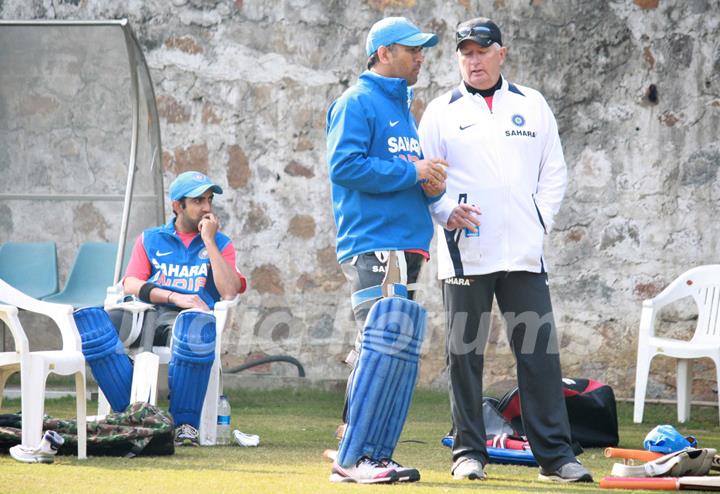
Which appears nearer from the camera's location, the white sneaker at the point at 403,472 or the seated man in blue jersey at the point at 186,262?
the white sneaker at the point at 403,472

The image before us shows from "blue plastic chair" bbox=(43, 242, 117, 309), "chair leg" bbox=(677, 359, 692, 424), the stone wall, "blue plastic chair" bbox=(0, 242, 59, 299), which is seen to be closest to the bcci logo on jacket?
"chair leg" bbox=(677, 359, 692, 424)

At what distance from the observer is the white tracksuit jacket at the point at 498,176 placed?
4191mm

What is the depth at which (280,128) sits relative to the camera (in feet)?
25.1

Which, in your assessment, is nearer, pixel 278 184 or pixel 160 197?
pixel 160 197

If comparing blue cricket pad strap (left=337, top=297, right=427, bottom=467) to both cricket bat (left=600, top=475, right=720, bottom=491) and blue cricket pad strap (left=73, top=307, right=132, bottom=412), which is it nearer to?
cricket bat (left=600, top=475, right=720, bottom=491)

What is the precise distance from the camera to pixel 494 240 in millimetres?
4184

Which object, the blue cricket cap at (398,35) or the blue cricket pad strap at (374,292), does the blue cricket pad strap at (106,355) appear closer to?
the blue cricket pad strap at (374,292)

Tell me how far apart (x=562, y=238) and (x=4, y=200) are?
3.21 metres

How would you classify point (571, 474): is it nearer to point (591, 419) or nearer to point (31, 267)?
point (591, 419)

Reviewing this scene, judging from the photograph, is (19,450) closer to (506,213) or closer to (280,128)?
(506,213)

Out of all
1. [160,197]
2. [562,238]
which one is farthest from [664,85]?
[160,197]

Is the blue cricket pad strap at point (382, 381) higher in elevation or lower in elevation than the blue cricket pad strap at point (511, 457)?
higher

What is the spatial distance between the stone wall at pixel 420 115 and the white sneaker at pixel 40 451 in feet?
10.9

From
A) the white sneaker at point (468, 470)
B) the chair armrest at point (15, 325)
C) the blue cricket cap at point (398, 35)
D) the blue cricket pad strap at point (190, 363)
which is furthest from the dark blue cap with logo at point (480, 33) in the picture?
the chair armrest at point (15, 325)
